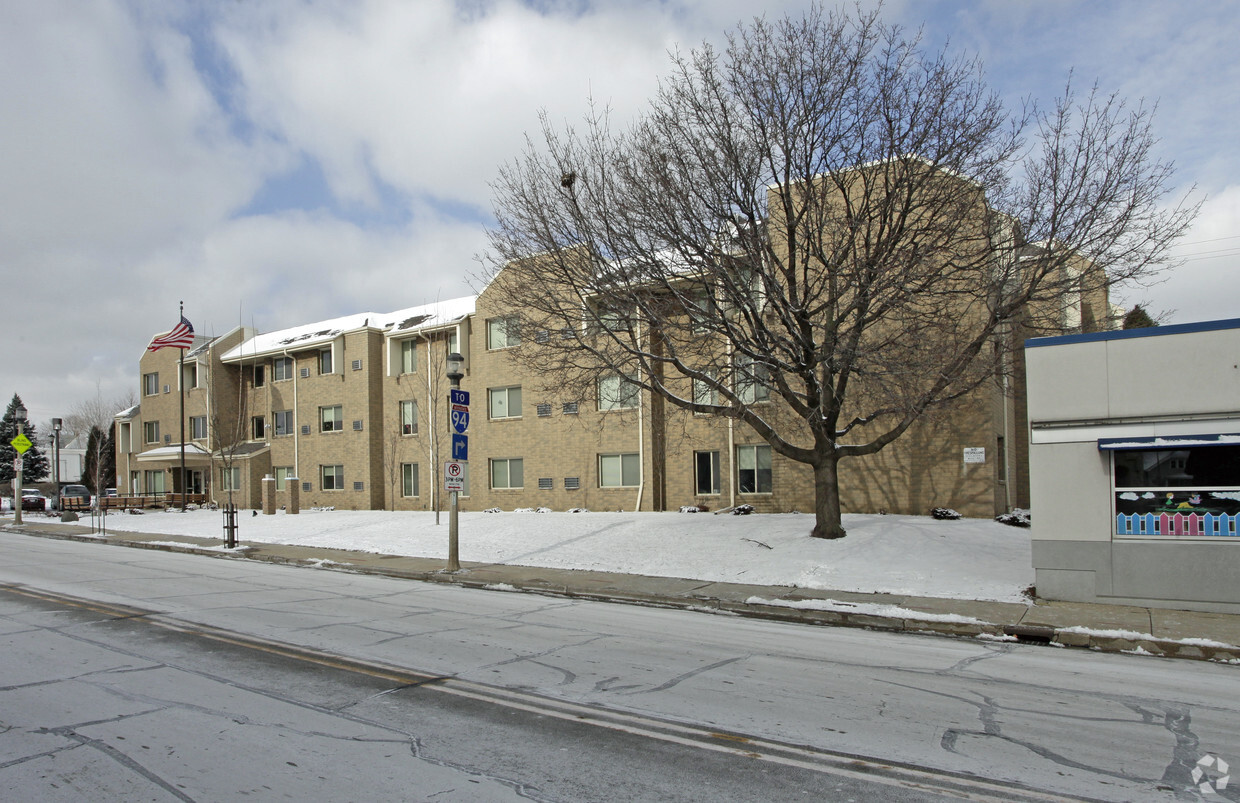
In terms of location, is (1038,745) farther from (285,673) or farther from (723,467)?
(723,467)

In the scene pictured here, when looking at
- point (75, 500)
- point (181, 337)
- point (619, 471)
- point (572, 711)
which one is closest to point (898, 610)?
point (572, 711)

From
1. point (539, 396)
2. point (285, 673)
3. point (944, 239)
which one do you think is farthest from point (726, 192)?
point (539, 396)

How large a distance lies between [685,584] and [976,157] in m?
9.50

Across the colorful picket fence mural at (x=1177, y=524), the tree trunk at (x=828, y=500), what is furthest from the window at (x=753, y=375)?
the colorful picket fence mural at (x=1177, y=524)

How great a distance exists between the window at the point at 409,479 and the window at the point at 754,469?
1595 centimetres

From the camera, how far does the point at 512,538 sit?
2072 cm

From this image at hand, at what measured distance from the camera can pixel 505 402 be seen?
3212 centimetres

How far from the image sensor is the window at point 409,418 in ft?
116

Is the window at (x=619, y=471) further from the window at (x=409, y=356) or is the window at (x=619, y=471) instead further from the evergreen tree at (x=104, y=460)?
the evergreen tree at (x=104, y=460)

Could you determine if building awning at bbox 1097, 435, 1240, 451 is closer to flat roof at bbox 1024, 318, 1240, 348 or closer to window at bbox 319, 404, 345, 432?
flat roof at bbox 1024, 318, 1240, 348

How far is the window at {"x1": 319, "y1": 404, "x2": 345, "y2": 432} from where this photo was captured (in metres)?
38.3

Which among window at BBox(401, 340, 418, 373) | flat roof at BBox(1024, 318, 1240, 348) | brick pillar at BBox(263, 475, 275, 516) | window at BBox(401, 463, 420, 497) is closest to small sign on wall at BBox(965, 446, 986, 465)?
flat roof at BBox(1024, 318, 1240, 348)

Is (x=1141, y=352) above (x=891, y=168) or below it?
below

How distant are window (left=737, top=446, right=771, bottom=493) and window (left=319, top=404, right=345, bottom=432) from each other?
20.9 metres
